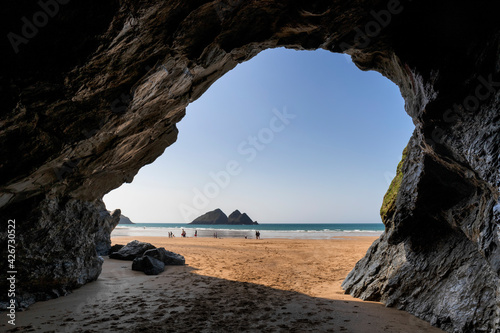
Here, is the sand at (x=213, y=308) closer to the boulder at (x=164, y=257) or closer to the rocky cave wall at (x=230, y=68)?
the rocky cave wall at (x=230, y=68)

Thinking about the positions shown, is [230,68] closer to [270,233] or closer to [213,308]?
[213,308]

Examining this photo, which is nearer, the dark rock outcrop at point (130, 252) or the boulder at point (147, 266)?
the boulder at point (147, 266)

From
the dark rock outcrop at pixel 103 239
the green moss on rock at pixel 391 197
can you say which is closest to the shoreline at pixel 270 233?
the dark rock outcrop at pixel 103 239

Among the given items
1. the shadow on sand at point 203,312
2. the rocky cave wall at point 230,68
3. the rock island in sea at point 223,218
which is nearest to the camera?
the rocky cave wall at point 230,68

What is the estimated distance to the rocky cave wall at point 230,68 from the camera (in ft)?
12.3

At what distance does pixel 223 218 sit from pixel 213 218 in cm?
649

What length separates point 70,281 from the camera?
7.43 m

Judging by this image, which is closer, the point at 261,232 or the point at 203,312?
the point at 203,312

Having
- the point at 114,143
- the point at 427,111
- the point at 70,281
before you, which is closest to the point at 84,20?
the point at 114,143

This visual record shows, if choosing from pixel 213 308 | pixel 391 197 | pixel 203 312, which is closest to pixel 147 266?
pixel 213 308

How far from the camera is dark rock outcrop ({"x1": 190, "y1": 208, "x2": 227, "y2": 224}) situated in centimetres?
14950

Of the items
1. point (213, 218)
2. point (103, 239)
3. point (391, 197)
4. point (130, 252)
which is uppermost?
point (391, 197)

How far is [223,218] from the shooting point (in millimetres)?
150000

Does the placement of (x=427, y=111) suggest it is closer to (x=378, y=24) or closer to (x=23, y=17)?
(x=378, y=24)
